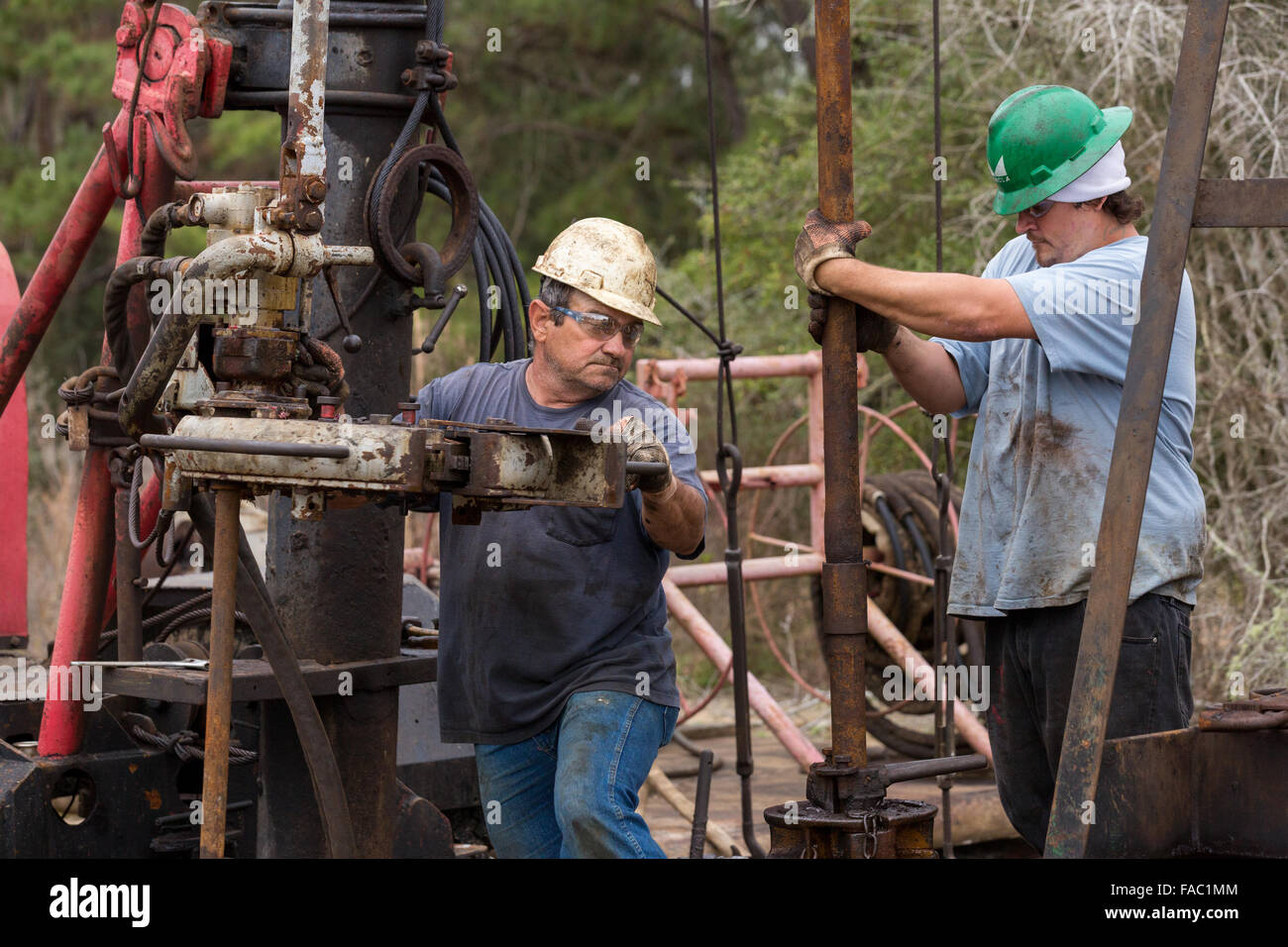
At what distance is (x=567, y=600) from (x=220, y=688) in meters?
0.93

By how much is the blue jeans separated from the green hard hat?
1.28 m

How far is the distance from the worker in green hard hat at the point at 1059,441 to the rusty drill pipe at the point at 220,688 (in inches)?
44.6

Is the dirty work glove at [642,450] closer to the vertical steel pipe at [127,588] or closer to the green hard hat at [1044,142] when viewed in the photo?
the green hard hat at [1044,142]

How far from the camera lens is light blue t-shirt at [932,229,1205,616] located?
309 cm

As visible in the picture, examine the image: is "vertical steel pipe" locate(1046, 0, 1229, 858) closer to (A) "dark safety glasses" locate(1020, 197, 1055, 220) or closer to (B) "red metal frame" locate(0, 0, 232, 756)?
(A) "dark safety glasses" locate(1020, 197, 1055, 220)

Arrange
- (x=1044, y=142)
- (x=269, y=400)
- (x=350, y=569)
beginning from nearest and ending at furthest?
1. (x=269, y=400)
2. (x=1044, y=142)
3. (x=350, y=569)

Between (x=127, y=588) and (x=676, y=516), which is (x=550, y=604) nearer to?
(x=676, y=516)

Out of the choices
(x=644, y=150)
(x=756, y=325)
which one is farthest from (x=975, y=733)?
(x=644, y=150)

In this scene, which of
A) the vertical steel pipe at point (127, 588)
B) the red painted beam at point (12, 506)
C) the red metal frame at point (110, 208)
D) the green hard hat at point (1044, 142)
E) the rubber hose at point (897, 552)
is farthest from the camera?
the rubber hose at point (897, 552)

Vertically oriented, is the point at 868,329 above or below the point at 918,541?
above

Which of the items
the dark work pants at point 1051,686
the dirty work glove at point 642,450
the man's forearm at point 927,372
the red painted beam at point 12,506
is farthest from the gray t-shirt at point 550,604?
the red painted beam at point 12,506

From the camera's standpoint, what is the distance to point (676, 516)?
3213 mm

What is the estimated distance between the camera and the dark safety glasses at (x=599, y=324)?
3379 millimetres

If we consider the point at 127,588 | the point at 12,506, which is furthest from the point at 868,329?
the point at 12,506
